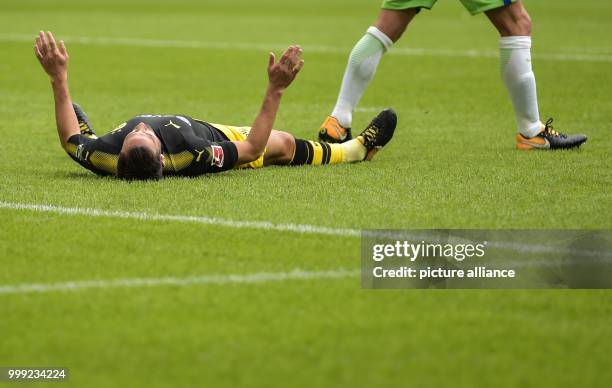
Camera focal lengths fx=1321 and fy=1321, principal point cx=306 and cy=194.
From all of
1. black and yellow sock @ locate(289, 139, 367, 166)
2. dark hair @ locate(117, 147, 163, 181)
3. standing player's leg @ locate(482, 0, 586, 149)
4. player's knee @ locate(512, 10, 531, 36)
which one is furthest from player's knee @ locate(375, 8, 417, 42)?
dark hair @ locate(117, 147, 163, 181)

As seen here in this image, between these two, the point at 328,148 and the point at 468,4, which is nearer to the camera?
the point at 328,148

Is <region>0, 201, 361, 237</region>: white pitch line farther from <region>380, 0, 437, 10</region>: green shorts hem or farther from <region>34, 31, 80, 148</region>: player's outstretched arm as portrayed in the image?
<region>380, 0, 437, 10</region>: green shorts hem

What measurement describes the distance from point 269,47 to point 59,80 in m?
10.9

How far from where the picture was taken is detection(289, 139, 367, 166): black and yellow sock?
8352 millimetres

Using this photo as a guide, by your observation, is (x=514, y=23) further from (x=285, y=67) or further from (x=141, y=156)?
(x=141, y=156)

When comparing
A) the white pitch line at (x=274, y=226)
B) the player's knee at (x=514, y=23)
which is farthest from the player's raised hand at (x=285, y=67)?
the player's knee at (x=514, y=23)

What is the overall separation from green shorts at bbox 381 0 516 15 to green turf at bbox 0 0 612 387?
983mm

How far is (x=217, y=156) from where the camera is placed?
768 centimetres

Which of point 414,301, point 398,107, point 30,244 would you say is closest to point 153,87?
point 398,107

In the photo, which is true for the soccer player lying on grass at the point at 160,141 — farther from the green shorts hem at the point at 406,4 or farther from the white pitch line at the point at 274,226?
the green shorts hem at the point at 406,4

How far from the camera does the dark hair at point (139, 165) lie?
24.0 ft

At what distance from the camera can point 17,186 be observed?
7562 mm

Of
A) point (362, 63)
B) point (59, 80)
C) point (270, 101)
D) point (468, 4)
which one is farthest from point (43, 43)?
point (468, 4)

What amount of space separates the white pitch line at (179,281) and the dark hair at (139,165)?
2.08 meters
